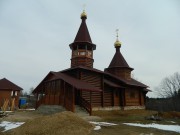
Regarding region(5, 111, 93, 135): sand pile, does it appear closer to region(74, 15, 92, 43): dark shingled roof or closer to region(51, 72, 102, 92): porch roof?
region(51, 72, 102, 92): porch roof

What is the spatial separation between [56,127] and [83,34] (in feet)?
55.1

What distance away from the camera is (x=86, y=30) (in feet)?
80.9

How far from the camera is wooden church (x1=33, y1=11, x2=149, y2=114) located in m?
17.4

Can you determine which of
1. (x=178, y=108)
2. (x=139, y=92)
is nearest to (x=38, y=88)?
(x=139, y=92)

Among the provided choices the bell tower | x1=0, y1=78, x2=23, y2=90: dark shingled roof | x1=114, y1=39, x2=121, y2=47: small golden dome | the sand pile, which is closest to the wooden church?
the bell tower

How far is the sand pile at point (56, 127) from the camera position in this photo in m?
8.09

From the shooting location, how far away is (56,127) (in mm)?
8609

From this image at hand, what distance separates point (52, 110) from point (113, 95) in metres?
8.26

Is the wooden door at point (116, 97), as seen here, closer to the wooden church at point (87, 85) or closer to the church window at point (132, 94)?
the wooden church at point (87, 85)

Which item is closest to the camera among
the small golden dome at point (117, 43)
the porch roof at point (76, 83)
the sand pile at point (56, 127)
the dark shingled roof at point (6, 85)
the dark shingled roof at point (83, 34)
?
the sand pile at point (56, 127)

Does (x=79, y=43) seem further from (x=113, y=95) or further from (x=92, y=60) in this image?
(x=113, y=95)

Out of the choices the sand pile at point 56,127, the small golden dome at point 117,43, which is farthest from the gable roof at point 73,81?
the small golden dome at point 117,43

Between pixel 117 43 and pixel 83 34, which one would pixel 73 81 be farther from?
pixel 117 43

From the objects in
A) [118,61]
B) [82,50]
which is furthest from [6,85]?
[118,61]
